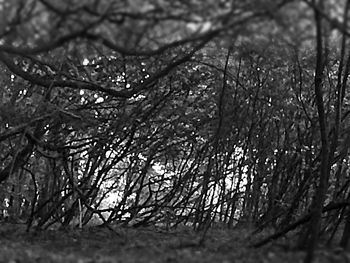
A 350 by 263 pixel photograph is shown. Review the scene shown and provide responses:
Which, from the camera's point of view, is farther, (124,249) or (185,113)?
(185,113)

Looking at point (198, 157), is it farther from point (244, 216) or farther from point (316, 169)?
point (316, 169)

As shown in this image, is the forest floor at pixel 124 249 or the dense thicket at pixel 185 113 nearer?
the forest floor at pixel 124 249

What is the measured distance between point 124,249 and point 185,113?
4046mm

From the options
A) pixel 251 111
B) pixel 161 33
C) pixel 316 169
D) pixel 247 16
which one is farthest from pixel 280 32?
pixel 251 111

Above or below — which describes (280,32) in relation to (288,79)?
below

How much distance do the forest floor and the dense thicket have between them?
0.35 m

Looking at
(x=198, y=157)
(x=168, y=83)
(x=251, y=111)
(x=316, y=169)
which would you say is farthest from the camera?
(x=198, y=157)

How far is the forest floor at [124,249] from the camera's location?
471 cm

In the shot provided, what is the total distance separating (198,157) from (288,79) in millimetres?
2144

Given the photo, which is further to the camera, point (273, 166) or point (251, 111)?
point (273, 166)

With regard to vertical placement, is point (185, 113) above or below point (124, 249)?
above

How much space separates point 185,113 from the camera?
9664 millimetres

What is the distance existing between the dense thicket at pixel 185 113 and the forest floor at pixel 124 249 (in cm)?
35

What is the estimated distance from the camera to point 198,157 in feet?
33.8
